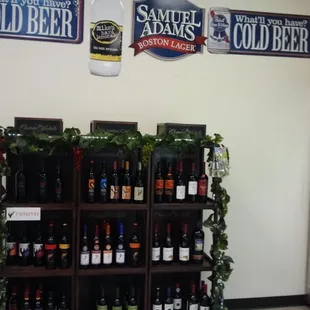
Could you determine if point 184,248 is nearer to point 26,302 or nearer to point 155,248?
point 155,248

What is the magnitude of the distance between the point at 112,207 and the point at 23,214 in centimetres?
63

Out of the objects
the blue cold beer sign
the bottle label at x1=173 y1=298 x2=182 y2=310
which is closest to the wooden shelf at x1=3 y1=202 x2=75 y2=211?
the bottle label at x1=173 y1=298 x2=182 y2=310

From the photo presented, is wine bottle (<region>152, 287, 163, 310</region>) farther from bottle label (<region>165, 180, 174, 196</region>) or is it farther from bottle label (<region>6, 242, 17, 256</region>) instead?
bottle label (<region>6, 242, 17, 256</region>)

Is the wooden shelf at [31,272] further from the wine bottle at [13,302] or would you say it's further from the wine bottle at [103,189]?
the wine bottle at [103,189]

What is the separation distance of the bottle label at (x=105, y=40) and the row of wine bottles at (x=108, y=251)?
144 cm

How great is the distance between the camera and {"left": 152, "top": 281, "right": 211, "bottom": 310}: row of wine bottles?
3.30 meters

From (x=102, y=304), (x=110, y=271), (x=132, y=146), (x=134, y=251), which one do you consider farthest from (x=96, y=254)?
(x=132, y=146)

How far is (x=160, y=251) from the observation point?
3.29m

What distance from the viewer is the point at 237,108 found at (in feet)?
12.7

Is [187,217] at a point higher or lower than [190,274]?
higher

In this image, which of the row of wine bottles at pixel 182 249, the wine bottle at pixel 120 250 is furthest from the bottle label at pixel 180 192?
the wine bottle at pixel 120 250

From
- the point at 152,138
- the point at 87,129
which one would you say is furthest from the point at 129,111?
the point at 152,138

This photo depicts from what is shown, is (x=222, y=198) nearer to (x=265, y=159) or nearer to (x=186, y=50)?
(x=265, y=159)

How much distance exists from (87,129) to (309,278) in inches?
100
